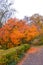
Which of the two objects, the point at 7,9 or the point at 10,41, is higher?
the point at 7,9

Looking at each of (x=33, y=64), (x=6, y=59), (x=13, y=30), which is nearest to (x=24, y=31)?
(x=13, y=30)

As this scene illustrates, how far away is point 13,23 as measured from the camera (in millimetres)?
28297

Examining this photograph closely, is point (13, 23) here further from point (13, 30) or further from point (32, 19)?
point (32, 19)

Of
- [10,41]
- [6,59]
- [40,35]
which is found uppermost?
[6,59]

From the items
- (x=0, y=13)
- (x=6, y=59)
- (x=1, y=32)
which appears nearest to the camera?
(x=6, y=59)

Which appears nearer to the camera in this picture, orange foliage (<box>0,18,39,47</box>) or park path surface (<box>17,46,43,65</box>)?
park path surface (<box>17,46,43,65</box>)

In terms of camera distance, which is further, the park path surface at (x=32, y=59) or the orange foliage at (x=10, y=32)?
the orange foliage at (x=10, y=32)

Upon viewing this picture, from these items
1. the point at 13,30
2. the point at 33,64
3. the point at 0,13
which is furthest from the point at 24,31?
the point at 33,64

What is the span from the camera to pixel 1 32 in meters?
27.4

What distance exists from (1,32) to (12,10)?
11666 millimetres

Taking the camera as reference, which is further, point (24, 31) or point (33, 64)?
point (24, 31)

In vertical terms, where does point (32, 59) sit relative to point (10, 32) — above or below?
below

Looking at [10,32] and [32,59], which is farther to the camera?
[10,32]

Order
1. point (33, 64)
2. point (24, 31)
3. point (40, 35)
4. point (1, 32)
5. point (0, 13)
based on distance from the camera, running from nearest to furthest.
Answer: point (33, 64)
point (1, 32)
point (24, 31)
point (0, 13)
point (40, 35)
